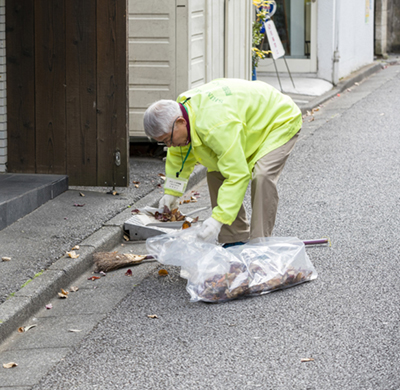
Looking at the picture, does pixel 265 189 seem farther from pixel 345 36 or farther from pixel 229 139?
pixel 345 36

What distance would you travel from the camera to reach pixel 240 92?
4363 millimetres

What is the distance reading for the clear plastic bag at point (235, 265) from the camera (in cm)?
427

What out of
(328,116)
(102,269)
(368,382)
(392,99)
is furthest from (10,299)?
(392,99)

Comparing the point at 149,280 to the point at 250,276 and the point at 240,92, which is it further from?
the point at 240,92

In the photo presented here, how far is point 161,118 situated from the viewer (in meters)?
4.14

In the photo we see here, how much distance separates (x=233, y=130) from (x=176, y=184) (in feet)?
2.64

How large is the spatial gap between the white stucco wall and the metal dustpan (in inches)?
397

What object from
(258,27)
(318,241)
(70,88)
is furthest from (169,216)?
(258,27)

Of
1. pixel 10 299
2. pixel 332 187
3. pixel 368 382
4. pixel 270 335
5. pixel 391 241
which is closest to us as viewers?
pixel 368 382

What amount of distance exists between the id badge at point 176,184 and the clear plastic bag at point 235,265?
33cm

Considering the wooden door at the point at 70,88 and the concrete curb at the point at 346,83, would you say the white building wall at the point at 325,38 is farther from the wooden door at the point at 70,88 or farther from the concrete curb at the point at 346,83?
the wooden door at the point at 70,88

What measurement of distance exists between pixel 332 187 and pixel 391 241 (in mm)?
1840

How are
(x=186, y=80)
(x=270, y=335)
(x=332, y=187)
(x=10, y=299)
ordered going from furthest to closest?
(x=186, y=80), (x=332, y=187), (x=10, y=299), (x=270, y=335)

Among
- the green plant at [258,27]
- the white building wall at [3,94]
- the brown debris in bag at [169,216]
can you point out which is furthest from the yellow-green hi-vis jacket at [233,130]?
the green plant at [258,27]
